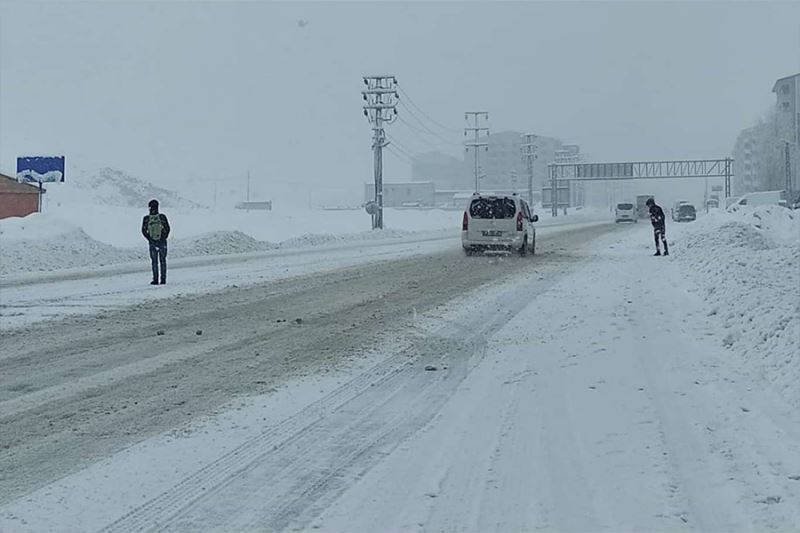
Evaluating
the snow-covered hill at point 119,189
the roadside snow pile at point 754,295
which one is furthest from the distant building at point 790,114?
the snow-covered hill at point 119,189

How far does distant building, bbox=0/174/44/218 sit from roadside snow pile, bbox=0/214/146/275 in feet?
34.9

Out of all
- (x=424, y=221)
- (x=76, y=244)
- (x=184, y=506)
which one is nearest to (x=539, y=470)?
(x=184, y=506)

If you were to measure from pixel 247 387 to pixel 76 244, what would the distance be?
75.8 feet

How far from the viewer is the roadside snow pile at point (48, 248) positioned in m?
26.4

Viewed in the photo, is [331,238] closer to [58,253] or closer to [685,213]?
[58,253]

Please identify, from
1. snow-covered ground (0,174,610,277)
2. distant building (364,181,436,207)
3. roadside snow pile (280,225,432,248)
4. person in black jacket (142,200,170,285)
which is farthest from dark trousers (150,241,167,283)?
distant building (364,181,436,207)

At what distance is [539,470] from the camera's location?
6207 millimetres

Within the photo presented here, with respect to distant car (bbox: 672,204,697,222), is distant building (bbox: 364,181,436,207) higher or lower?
higher

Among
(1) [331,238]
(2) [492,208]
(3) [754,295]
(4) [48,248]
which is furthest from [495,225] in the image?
(1) [331,238]

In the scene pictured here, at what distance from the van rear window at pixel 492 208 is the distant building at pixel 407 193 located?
5484 inches

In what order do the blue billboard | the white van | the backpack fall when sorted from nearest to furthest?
1. the backpack
2. the blue billboard
3. the white van

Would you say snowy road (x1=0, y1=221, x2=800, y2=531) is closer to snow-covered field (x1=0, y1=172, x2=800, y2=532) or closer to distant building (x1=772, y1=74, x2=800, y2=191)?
snow-covered field (x1=0, y1=172, x2=800, y2=532)

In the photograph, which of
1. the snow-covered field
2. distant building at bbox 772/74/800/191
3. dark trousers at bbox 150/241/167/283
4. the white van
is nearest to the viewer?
the snow-covered field

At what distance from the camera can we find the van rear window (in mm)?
29047
